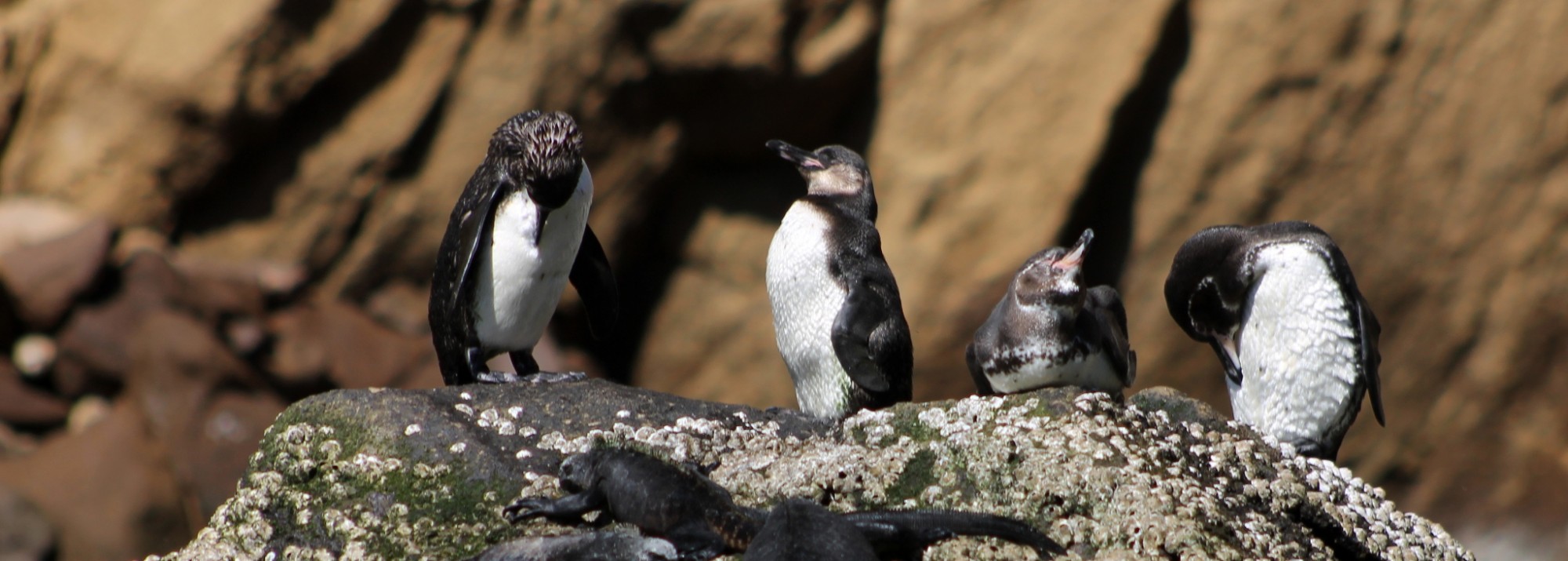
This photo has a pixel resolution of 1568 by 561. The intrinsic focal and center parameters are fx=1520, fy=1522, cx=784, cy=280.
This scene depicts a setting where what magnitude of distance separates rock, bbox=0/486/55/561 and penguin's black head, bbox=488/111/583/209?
6.33 metres

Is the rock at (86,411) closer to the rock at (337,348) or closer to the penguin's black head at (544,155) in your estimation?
the rock at (337,348)

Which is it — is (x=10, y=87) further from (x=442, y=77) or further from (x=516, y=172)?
(x=516, y=172)

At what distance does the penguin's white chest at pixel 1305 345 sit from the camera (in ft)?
17.6

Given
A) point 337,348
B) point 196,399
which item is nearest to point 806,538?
point 196,399

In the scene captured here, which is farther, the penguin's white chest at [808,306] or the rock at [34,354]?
the rock at [34,354]

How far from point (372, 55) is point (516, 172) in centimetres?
678

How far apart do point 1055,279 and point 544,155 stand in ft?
5.81

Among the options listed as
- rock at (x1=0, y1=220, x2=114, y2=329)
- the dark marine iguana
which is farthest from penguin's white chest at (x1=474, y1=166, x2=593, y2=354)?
rock at (x1=0, y1=220, x2=114, y2=329)

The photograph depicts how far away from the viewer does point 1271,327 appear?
5473 mm

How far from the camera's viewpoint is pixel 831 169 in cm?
616

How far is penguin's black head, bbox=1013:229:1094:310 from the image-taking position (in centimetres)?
468

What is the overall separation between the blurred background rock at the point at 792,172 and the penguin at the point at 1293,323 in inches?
243

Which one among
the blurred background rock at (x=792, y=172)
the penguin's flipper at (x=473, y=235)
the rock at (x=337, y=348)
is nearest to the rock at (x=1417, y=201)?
the blurred background rock at (x=792, y=172)

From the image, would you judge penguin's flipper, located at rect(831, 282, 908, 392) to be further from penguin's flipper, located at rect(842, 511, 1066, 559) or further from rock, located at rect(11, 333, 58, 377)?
rock, located at rect(11, 333, 58, 377)
